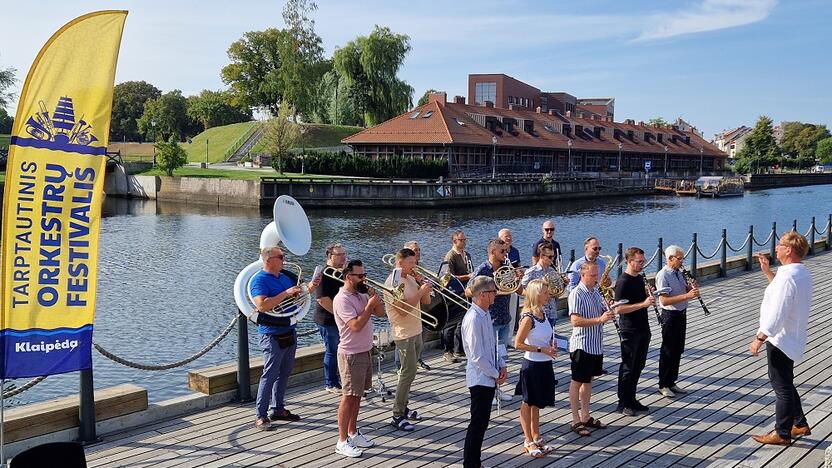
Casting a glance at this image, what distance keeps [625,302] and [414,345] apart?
2302 millimetres

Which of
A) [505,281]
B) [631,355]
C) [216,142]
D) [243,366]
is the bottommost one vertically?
[243,366]

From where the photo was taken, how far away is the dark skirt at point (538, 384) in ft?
21.5

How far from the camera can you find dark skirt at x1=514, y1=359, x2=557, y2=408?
6562 mm

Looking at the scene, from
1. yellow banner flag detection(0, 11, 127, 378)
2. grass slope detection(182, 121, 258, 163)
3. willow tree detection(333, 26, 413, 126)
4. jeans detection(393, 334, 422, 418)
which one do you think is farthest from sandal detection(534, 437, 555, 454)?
grass slope detection(182, 121, 258, 163)

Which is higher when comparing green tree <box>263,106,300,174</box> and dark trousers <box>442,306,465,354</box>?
green tree <box>263,106,300,174</box>

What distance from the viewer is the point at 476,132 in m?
66.3

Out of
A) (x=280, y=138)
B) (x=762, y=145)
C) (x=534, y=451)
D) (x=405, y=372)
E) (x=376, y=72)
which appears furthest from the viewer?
(x=762, y=145)

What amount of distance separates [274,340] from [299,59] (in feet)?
243

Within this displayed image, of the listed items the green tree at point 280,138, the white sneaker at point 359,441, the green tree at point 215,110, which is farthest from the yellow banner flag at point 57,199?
the green tree at point 215,110

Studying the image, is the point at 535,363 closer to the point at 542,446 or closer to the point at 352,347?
the point at 542,446

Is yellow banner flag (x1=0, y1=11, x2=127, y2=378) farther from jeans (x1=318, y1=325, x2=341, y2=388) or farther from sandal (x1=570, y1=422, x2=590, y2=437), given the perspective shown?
sandal (x1=570, y1=422, x2=590, y2=437)

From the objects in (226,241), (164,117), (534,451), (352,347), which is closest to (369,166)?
(226,241)

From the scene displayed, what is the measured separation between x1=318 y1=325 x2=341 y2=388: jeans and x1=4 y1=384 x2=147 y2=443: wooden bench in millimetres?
2101

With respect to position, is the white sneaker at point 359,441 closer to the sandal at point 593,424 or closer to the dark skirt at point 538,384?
the dark skirt at point 538,384
